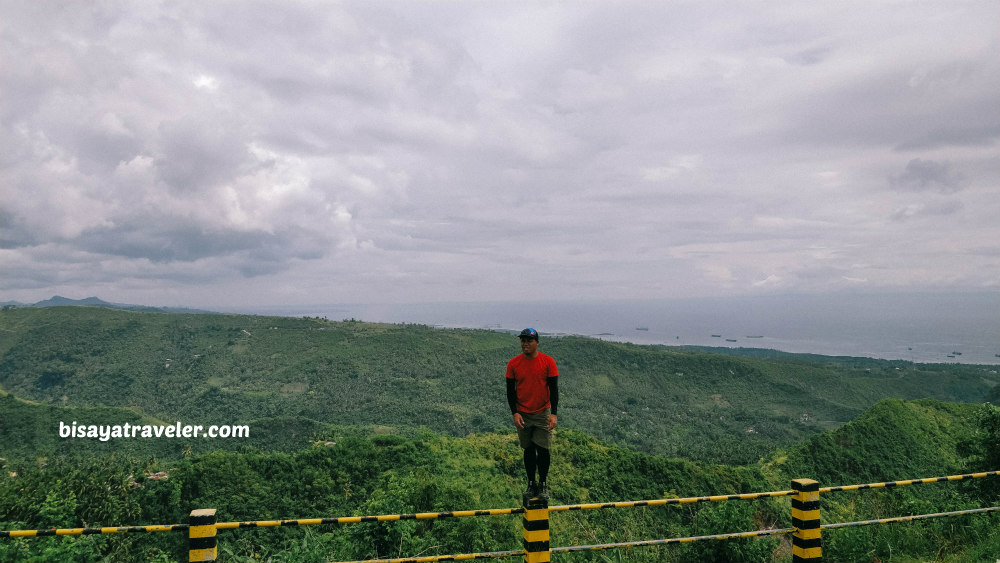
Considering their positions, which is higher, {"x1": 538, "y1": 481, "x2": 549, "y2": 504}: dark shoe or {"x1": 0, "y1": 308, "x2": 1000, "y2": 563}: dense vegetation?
{"x1": 538, "y1": 481, "x2": 549, "y2": 504}: dark shoe

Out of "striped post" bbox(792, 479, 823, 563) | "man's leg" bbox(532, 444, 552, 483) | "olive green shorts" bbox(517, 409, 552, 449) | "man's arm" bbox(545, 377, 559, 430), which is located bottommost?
"striped post" bbox(792, 479, 823, 563)

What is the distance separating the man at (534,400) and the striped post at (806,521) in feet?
9.19

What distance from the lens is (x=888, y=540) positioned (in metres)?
7.84

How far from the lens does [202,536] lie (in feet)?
14.7

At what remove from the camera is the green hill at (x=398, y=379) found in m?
101

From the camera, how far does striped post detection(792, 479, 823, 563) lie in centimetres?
560

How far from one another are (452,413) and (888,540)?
94.8 meters

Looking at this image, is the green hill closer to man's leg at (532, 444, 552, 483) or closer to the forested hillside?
the forested hillside

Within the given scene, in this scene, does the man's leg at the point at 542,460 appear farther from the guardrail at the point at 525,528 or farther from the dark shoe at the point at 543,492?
the guardrail at the point at 525,528

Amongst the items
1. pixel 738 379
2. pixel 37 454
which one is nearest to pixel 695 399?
pixel 738 379

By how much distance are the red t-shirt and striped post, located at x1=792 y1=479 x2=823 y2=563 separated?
2.94 metres

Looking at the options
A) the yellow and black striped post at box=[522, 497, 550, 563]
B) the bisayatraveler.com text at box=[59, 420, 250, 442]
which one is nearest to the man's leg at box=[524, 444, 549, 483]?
the yellow and black striped post at box=[522, 497, 550, 563]

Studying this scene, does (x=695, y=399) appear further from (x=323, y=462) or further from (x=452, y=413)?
(x=323, y=462)

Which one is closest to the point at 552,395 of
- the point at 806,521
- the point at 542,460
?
the point at 542,460
